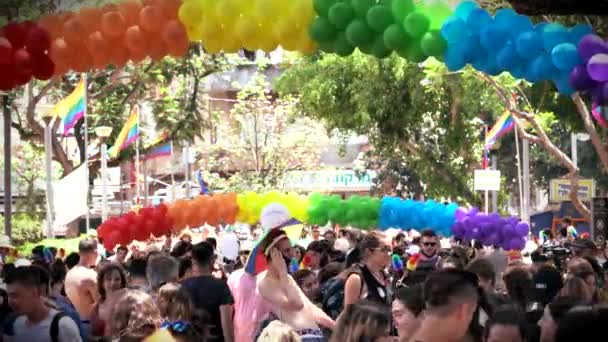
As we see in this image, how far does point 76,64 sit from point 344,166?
57.4 meters

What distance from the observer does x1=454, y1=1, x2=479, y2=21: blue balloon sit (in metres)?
11.7

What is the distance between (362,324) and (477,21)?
531 centimetres

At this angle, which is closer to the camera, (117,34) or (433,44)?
(433,44)

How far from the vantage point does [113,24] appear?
518 inches

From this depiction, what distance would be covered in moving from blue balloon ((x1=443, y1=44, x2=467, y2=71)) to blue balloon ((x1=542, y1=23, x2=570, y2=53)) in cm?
84

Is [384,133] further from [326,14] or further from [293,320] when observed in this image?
[293,320]

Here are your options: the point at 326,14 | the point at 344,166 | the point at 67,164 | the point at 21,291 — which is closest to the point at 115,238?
the point at 326,14

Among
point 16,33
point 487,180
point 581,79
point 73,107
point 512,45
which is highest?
point 73,107

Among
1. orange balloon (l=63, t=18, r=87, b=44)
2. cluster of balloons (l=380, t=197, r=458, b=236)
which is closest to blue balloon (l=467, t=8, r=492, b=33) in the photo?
orange balloon (l=63, t=18, r=87, b=44)

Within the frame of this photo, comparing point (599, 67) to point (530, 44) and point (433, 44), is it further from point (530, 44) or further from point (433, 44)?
point (433, 44)

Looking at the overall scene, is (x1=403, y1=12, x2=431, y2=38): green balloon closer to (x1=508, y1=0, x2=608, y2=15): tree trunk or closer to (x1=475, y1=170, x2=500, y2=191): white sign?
(x1=508, y1=0, x2=608, y2=15): tree trunk

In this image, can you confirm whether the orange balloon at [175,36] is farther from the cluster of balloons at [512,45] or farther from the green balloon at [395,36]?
the cluster of balloons at [512,45]

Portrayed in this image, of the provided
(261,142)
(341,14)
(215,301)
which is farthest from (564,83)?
(261,142)

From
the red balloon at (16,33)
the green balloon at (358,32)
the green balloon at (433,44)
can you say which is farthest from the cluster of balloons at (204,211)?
the green balloon at (433,44)
